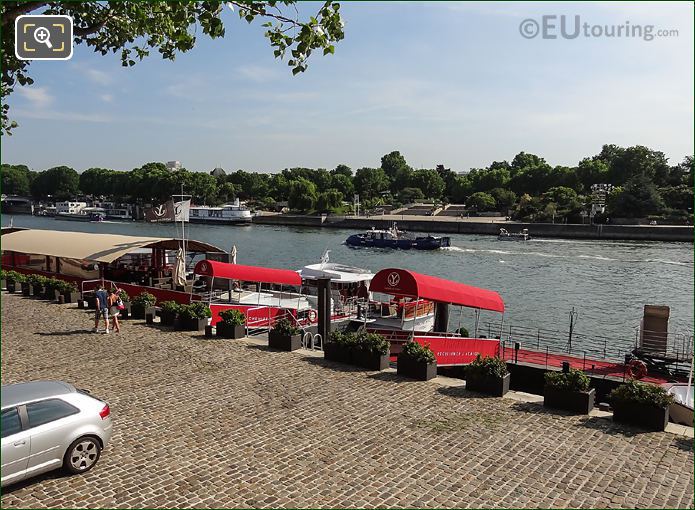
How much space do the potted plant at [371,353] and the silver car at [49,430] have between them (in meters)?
7.60

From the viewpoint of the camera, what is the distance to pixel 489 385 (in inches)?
529

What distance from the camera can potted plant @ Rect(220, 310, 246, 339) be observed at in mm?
18859

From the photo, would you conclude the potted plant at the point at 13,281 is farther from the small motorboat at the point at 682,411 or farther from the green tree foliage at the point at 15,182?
the green tree foliage at the point at 15,182

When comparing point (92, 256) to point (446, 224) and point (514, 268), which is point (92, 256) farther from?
point (446, 224)

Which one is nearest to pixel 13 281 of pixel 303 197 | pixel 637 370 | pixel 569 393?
pixel 569 393

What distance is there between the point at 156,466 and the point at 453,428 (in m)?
5.32

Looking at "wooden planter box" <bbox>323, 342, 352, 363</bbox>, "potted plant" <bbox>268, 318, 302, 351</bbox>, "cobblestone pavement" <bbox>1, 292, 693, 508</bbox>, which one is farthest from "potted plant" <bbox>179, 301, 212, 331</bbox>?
"wooden planter box" <bbox>323, 342, 352, 363</bbox>

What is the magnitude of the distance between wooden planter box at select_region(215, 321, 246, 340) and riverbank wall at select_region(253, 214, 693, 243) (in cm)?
7475

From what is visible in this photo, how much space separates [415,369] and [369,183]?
163m

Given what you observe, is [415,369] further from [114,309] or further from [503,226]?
[503,226]

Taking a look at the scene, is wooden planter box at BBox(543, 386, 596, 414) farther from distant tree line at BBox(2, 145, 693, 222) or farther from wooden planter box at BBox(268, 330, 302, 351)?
distant tree line at BBox(2, 145, 693, 222)

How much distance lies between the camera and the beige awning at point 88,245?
2786cm

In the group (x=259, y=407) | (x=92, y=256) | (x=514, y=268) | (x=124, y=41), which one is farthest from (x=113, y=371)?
(x=514, y=268)

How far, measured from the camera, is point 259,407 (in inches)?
481
